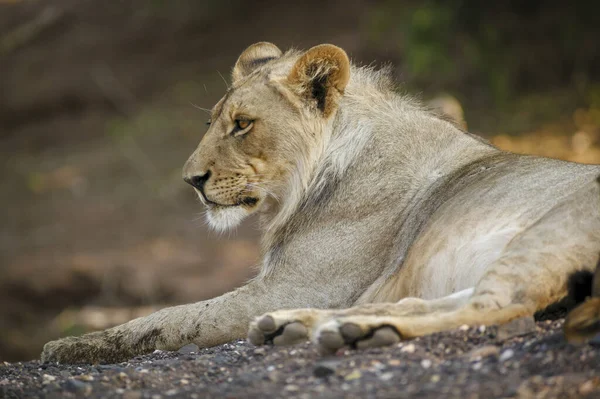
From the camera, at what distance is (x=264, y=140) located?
17.9 feet

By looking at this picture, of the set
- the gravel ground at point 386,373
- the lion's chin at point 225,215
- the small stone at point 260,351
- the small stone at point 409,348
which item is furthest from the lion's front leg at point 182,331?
the small stone at point 409,348

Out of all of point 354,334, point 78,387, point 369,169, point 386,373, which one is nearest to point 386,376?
point 386,373

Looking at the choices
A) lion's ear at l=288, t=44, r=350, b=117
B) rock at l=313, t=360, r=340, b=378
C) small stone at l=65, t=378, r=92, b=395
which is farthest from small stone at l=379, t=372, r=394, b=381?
lion's ear at l=288, t=44, r=350, b=117

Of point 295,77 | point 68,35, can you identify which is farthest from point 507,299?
point 68,35

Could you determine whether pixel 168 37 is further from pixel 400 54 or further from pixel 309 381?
pixel 309 381

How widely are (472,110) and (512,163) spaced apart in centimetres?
775

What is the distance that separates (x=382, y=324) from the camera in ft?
12.7

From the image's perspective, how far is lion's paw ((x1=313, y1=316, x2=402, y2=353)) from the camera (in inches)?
150

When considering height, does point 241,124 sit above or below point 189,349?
above

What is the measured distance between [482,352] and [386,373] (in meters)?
0.40

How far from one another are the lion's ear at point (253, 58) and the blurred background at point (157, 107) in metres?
4.62

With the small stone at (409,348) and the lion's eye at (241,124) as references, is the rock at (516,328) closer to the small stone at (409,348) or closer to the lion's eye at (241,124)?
the small stone at (409,348)

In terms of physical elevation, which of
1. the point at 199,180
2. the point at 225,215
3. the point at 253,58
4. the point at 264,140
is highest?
the point at 253,58

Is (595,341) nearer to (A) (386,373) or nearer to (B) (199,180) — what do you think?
(A) (386,373)
